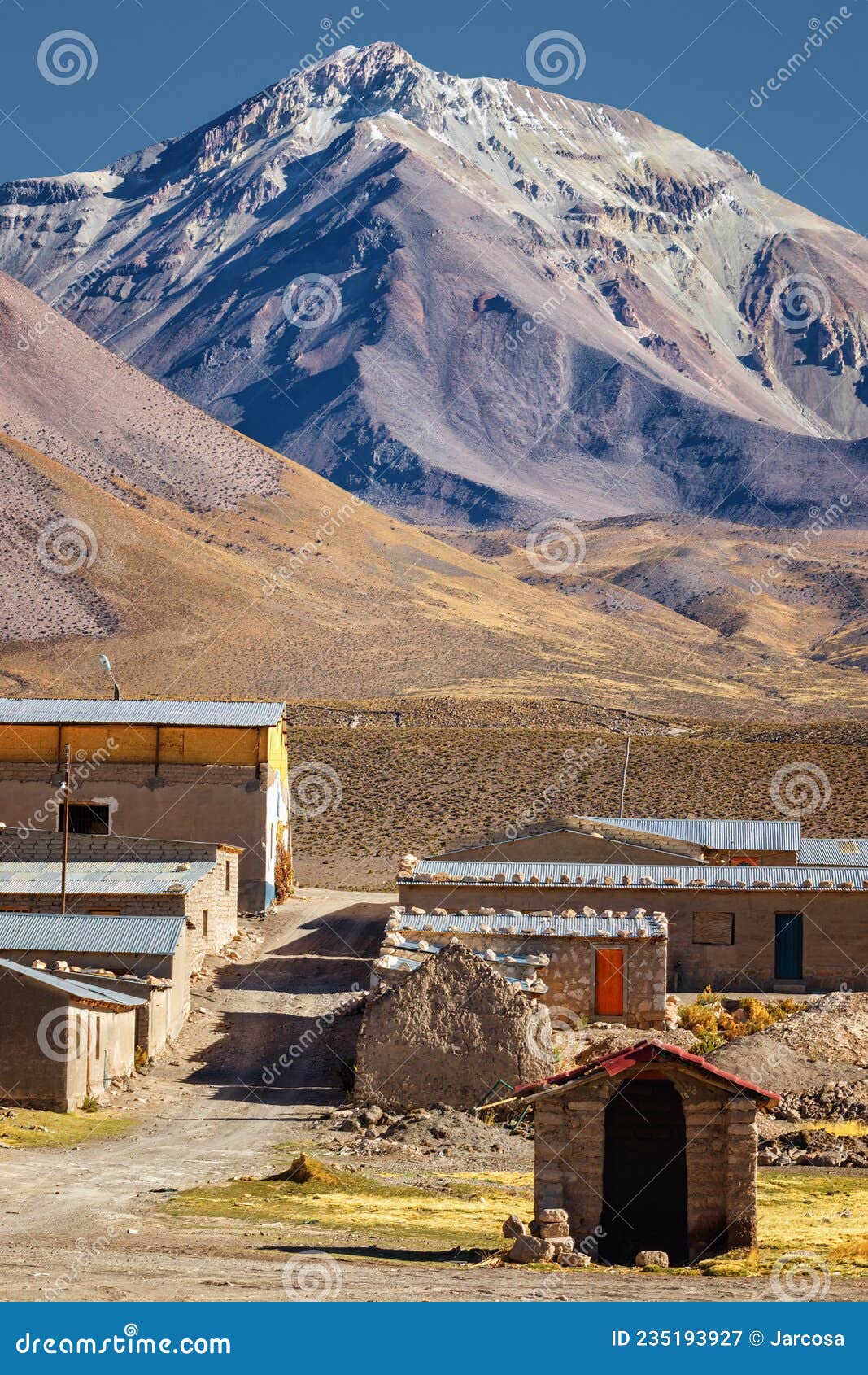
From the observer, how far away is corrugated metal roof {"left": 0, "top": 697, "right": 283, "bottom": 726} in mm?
44219

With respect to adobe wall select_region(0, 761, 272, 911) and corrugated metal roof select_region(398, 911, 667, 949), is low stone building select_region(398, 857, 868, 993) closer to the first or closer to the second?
corrugated metal roof select_region(398, 911, 667, 949)

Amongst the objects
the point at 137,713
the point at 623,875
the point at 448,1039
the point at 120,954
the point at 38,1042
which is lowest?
the point at 38,1042

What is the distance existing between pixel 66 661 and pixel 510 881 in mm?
86093

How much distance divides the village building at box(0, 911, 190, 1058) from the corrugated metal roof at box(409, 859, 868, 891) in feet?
17.8

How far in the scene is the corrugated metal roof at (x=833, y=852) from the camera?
42.7 meters

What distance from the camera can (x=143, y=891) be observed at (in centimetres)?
3588

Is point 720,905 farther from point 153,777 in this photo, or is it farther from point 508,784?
point 508,784

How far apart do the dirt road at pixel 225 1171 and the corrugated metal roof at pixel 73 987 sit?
1294 millimetres

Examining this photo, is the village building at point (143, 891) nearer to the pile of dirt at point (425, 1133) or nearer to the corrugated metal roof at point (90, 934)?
the corrugated metal roof at point (90, 934)

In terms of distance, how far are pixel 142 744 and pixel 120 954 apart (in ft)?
41.2

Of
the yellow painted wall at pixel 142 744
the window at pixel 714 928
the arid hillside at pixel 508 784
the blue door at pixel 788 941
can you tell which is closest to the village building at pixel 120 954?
the window at pixel 714 928

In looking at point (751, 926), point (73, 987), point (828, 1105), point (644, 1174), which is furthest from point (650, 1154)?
point (751, 926)

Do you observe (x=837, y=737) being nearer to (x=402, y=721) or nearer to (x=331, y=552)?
(x=402, y=721)

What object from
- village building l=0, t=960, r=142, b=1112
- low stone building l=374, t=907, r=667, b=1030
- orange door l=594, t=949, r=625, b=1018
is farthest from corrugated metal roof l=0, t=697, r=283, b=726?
village building l=0, t=960, r=142, b=1112
